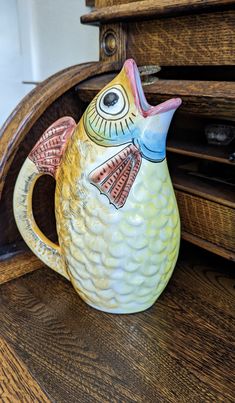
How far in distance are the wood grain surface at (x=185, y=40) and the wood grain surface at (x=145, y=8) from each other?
0.02 m

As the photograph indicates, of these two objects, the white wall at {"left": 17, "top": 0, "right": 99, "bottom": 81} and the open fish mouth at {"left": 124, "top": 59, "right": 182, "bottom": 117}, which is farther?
the white wall at {"left": 17, "top": 0, "right": 99, "bottom": 81}

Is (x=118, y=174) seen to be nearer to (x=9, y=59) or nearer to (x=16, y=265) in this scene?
(x=16, y=265)

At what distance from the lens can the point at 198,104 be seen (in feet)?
1.35

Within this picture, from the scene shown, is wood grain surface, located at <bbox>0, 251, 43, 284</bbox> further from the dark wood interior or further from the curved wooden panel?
the curved wooden panel

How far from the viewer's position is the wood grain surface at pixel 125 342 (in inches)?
13.0

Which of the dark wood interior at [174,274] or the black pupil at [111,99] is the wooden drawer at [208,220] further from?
the black pupil at [111,99]

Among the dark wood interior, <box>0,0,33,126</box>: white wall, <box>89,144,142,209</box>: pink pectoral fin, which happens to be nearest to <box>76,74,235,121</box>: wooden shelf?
the dark wood interior

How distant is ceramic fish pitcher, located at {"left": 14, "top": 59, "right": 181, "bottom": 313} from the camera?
0.36 m

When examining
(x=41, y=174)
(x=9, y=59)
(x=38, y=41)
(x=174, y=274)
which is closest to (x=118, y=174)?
(x=41, y=174)

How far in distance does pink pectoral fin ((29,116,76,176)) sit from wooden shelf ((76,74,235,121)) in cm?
12

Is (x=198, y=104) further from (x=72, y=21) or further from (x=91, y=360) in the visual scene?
(x=72, y=21)

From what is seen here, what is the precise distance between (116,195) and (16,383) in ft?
0.72

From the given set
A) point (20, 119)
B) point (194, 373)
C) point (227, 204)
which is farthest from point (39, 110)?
point (194, 373)

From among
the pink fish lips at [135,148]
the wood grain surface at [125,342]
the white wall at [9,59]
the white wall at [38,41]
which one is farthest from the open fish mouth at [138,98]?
the white wall at [9,59]
